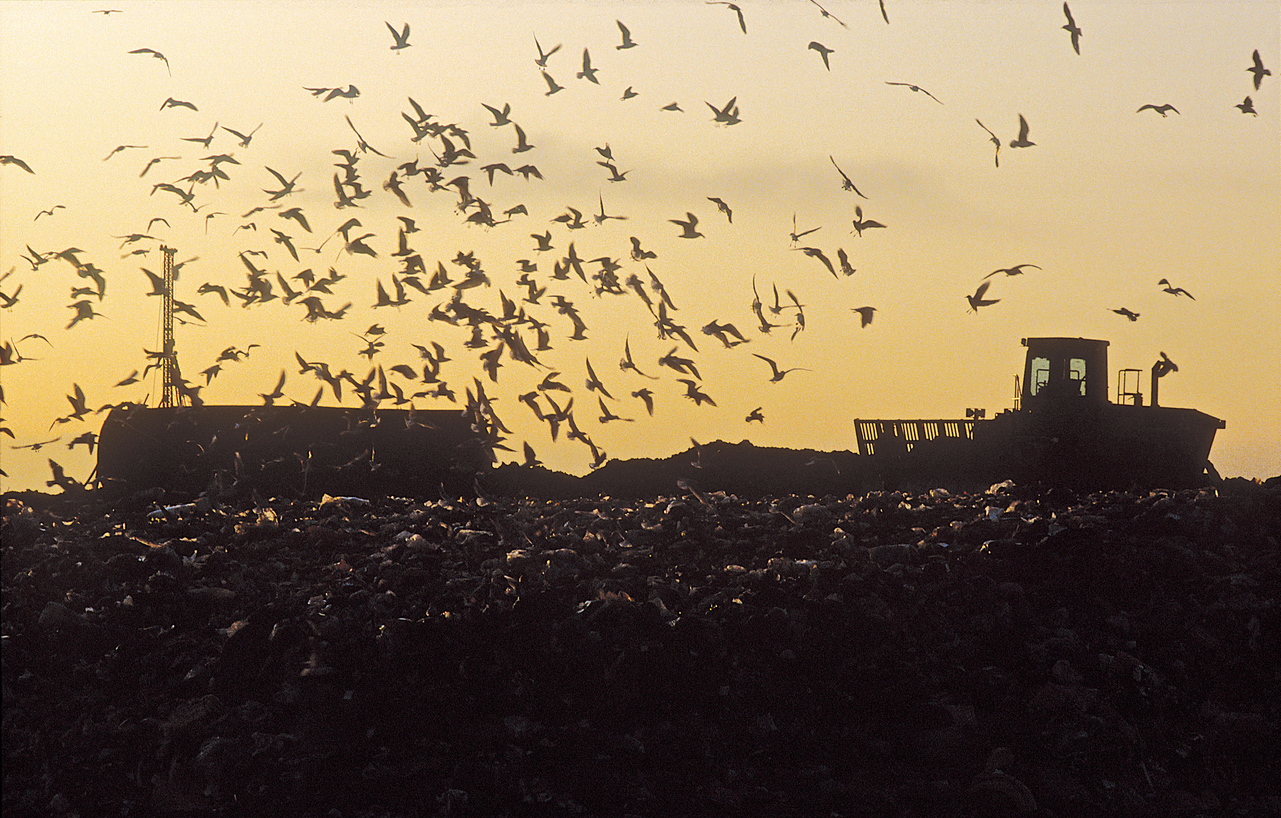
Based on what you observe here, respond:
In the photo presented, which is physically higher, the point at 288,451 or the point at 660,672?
the point at 288,451

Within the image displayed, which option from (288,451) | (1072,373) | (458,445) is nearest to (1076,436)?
(1072,373)

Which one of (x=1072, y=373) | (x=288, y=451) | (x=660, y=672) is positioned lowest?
(x=660, y=672)

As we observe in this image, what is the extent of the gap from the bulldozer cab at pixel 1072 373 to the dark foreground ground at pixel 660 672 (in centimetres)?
977

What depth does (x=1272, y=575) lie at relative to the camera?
983 cm

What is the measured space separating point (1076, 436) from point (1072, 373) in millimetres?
1196

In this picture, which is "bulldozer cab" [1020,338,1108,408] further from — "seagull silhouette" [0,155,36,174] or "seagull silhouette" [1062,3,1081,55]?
"seagull silhouette" [0,155,36,174]

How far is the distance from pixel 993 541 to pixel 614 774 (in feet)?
14.8

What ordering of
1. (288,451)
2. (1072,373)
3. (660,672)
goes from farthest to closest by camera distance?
1. (1072,373)
2. (288,451)
3. (660,672)

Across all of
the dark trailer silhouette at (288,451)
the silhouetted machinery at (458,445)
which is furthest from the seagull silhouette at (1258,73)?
the dark trailer silhouette at (288,451)

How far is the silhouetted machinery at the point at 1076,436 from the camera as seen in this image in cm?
2028

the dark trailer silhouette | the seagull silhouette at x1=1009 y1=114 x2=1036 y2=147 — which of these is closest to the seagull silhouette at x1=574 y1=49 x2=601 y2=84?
the seagull silhouette at x1=1009 y1=114 x2=1036 y2=147

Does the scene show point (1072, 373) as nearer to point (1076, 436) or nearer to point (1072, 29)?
point (1076, 436)

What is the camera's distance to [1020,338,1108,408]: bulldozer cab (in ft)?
66.9

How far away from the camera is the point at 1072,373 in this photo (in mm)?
20500
